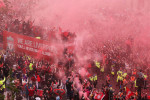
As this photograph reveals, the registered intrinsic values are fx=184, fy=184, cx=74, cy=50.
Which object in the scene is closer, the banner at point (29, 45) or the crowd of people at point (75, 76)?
the crowd of people at point (75, 76)

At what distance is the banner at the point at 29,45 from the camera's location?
9500 mm

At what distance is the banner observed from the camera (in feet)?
31.2

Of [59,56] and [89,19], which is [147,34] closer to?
[89,19]

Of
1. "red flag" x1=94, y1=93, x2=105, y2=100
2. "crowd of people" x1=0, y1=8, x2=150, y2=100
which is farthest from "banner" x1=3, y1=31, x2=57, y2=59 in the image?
"red flag" x1=94, y1=93, x2=105, y2=100

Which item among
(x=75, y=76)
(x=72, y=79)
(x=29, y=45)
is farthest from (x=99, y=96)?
(x=29, y=45)

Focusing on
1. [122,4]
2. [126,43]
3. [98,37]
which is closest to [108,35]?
[98,37]

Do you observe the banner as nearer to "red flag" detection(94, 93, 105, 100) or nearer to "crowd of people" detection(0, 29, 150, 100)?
"crowd of people" detection(0, 29, 150, 100)

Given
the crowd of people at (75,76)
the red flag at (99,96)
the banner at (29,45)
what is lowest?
the red flag at (99,96)

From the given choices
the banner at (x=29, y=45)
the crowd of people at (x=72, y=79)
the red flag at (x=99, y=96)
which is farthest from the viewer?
the banner at (x=29, y=45)

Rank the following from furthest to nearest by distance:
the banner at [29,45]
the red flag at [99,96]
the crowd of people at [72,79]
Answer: the banner at [29,45] → the crowd of people at [72,79] → the red flag at [99,96]

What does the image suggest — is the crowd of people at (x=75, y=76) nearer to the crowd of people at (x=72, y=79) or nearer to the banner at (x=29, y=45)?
the crowd of people at (x=72, y=79)

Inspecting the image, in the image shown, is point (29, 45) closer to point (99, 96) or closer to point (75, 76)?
point (75, 76)

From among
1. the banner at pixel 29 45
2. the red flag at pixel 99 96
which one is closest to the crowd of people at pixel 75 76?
A: the red flag at pixel 99 96

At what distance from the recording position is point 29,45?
10.2m
